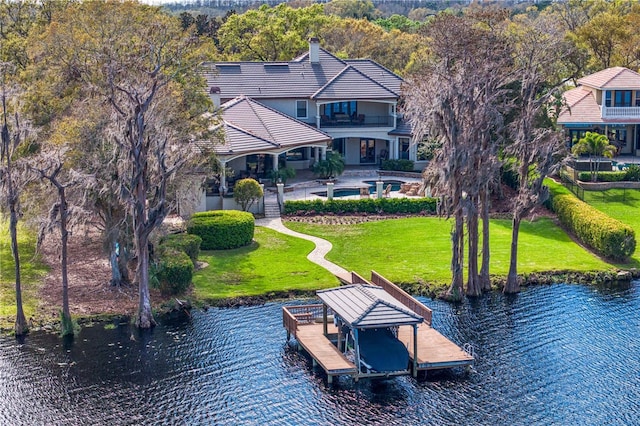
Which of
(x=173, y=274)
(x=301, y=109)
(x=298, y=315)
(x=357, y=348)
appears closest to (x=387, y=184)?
(x=301, y=109)

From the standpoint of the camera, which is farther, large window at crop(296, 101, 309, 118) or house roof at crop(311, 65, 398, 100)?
large window at crop(296, 101, 309, 118)

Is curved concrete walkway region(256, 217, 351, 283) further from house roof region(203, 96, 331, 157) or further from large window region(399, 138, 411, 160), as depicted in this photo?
large window region(399, 138, 411, 160)

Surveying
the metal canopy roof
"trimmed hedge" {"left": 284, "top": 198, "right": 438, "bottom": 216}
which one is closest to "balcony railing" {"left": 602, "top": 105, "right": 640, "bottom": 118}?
"trimmed hedge" {"left": 284, "top": 198, "right": 438, "bottom": 216}

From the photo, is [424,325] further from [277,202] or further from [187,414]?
[277,202]

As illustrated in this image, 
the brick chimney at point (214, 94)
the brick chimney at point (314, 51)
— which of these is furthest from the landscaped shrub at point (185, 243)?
the brick chimney at point (314, 51)

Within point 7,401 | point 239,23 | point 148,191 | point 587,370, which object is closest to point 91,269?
point 148,191

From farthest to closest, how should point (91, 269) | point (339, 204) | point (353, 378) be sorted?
1. point (339, 204)
2. point (91, 269)
3. point (353, 378)
